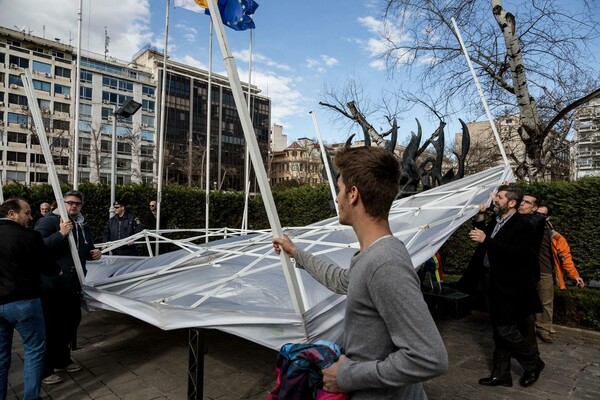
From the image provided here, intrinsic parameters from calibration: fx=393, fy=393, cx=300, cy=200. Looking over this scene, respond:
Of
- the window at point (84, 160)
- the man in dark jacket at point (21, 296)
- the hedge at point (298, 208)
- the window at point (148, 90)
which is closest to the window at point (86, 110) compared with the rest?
the window at point (84, 160)

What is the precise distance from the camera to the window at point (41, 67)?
5403 centimetres

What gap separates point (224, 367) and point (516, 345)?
3333mm

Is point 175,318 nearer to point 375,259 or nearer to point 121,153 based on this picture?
point 375,259

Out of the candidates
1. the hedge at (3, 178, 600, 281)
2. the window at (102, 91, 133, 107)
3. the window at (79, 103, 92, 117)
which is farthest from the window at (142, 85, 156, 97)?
the hedge at (3, 178, 600, 281)

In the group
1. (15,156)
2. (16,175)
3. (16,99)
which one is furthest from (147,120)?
(16,175)

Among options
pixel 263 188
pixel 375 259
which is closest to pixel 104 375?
pixel 263 188

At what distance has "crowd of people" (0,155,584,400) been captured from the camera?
4.01ft

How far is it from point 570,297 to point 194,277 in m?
6.03

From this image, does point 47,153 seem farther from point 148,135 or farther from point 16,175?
point 148,135

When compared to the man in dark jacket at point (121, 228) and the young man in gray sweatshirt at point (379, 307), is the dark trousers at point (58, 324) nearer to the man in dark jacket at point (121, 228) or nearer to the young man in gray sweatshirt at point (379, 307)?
the young man in gray sweatshirt at point (379, 307)

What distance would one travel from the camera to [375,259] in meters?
1.29

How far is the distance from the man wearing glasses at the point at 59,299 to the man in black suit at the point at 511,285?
4.37 metres

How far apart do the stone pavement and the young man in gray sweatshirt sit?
10.4 feet

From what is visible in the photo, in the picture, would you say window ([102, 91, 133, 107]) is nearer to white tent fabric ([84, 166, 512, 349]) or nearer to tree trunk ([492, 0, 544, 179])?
tree trunk ([492, 0, 544, 179])
